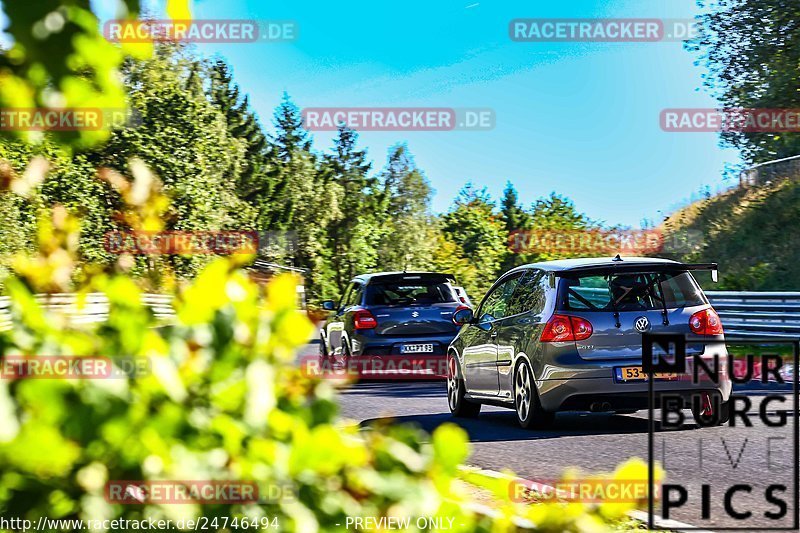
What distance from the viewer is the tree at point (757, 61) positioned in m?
38.2

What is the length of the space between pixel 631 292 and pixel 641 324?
1.10 ft

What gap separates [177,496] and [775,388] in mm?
14547

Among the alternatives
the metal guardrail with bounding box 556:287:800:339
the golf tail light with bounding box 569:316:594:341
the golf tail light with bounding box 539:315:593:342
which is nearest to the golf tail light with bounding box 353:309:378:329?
the golf tail light with bounding box 539:315:593:342

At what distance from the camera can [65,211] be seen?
2.42 meters

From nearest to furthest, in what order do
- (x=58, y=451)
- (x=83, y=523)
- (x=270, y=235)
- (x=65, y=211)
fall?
(x=58, y=451)
(x=83, y=523)
(x=65, y=211)
(x=270, y=235)

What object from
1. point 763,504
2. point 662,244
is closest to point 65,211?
point 763,504

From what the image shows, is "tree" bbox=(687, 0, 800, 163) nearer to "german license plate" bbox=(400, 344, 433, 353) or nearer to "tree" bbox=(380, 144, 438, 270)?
"german license plate" bbox=(400, 344, 433, 353)

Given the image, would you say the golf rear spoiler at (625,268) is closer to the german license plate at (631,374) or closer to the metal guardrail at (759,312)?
the german license plate at (631,374)

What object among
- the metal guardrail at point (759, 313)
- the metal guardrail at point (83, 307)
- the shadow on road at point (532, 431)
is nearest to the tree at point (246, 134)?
the metal guardrail at point (759, 313)

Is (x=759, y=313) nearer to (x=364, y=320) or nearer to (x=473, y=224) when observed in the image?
(x=364, y=320)

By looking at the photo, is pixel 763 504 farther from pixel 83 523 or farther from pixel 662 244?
pixel 662 244

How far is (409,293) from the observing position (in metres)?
18.1

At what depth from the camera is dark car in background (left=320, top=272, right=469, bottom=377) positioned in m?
17.6

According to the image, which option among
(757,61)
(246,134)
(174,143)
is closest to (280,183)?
(246,134)
